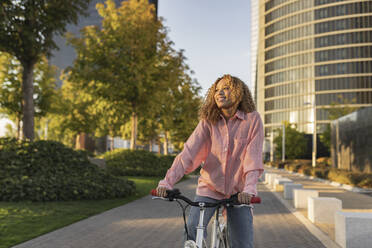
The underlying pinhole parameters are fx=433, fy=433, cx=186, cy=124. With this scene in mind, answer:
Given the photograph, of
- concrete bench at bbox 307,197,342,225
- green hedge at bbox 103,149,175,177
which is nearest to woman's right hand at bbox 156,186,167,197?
concrete bench at bbox 307,197,342,225

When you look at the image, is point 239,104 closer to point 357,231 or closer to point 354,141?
point 357,231

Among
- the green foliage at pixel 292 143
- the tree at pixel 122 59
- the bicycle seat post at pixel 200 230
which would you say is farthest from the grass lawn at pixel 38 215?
the green foliage at pixel 292 143

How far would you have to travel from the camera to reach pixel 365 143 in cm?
2848

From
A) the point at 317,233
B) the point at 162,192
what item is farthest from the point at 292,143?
the point at 162,192

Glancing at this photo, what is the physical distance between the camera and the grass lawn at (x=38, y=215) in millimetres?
7516

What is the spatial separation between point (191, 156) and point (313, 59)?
97.3 m

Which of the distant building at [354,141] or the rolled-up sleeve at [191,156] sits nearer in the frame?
the rolled-up sleeve at [191,156]

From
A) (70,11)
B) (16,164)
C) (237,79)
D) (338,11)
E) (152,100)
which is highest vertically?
(338,11)

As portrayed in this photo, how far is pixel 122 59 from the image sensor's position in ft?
80.4

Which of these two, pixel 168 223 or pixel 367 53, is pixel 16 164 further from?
pixel 367 53

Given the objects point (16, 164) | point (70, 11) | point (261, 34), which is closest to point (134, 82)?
point (70, 11)

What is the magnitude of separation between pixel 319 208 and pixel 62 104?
3642 cm

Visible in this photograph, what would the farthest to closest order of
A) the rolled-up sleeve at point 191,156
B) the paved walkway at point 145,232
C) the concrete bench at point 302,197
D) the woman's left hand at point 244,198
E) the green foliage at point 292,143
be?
1. the green foliage at point 292,143
2. the concrete bench at point 302,197
3. the paved walkway at point 145,232
4. the rolled-up sleeve at point 191,156
5. the woman's left hand at point 244,198

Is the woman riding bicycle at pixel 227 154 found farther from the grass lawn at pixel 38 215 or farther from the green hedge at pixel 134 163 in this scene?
the green hedge at pixel 134 163
